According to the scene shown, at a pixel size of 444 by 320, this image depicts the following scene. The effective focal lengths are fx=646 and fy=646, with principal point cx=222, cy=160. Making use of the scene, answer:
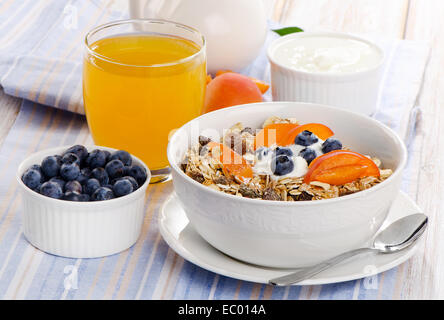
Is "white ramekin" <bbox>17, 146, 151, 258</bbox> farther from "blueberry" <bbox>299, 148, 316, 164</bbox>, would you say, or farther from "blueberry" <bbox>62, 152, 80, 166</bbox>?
"blueberry" <bbox>299, 148, 316, 164</bbox>

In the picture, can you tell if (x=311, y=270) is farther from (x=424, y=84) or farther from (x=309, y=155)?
(x=424, y=84)

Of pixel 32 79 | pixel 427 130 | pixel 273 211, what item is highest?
pixel 273 211

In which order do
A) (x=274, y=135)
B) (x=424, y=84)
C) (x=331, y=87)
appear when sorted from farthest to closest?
1. (x=424, y=84)
2. (x=331, y=87)
3. (x=274, y=135)

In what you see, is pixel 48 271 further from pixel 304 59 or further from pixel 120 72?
pixel 304 59

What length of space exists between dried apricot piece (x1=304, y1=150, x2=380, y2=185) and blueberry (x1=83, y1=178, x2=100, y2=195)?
1.06ft

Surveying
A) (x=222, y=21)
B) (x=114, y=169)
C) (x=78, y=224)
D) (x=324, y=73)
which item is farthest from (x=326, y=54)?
(x=78, y=224)

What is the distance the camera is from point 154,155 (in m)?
1.24

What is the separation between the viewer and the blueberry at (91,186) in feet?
3.29

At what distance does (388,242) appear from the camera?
0.97 metres

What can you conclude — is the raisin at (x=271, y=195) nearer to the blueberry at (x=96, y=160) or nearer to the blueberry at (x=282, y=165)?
the blueberry at (x=282, y=165)

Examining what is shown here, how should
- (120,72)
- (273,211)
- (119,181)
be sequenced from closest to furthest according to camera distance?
1. (273,211)
2. (119,181)
3. (120,72)

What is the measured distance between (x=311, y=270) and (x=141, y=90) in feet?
1.55

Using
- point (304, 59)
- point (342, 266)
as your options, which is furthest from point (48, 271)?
point (304, 59)

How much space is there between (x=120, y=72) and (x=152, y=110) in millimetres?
90
